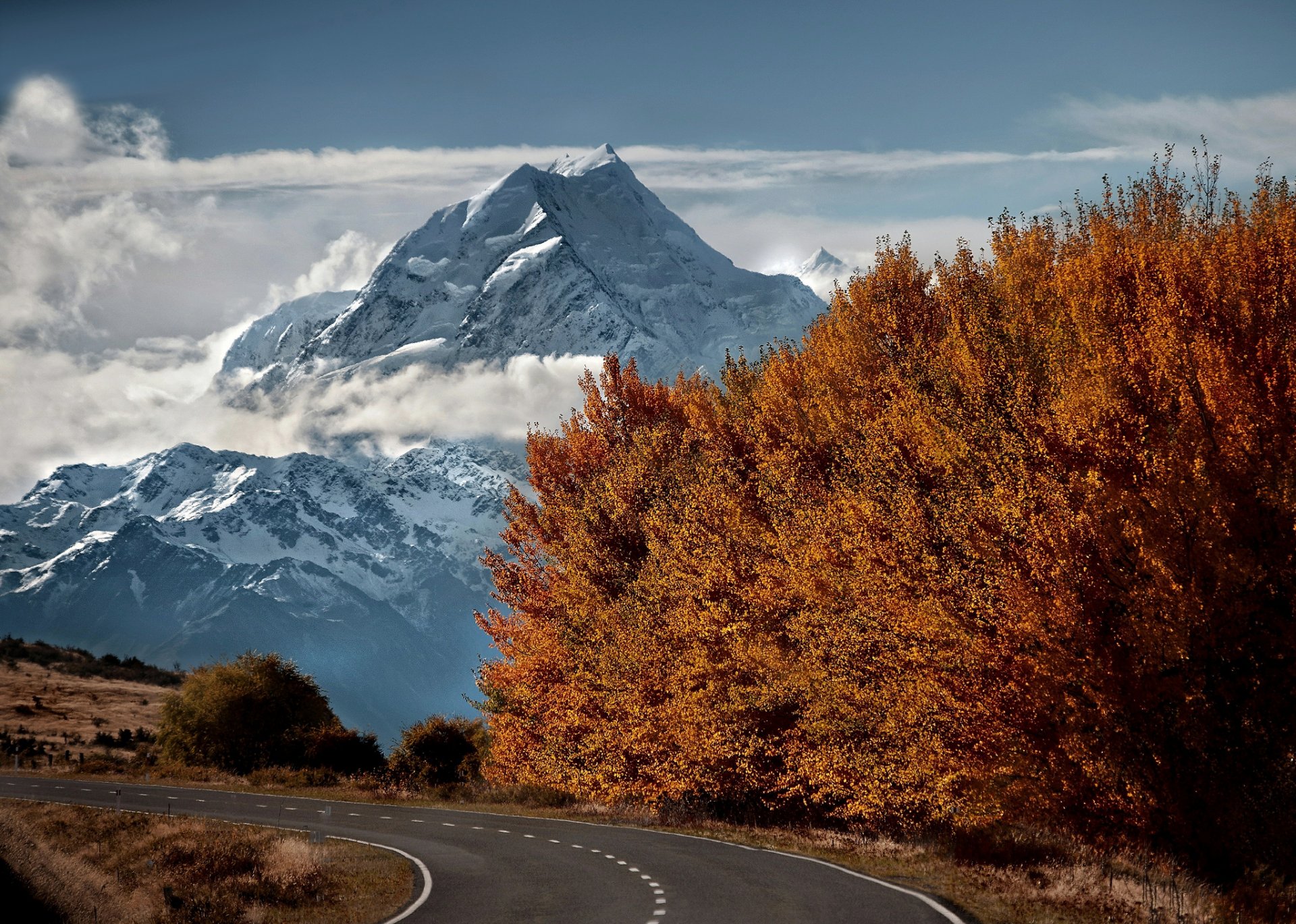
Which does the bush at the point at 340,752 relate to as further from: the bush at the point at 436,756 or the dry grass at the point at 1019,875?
the dry grass at the point at 1019,875

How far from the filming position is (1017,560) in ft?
71.5

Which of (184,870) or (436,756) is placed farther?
(436,756)

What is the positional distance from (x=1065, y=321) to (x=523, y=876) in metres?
17.2

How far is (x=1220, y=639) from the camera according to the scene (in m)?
20.2

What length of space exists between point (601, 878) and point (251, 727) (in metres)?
39.9

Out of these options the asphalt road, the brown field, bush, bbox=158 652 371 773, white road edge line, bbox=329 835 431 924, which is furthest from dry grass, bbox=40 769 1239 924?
the brown field

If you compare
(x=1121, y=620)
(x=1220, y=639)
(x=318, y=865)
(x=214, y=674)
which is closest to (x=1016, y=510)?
(x=1121, y=620)

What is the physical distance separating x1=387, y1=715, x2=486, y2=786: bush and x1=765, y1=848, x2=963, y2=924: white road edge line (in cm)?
2816

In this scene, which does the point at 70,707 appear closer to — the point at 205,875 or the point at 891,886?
the point at 205,875

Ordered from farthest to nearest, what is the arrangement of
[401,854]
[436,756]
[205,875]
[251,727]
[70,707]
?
[70,707] < [251,727] < [436,756] < [401,854] < [205,875]

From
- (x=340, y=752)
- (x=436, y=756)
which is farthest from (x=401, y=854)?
(x=340, y=752)

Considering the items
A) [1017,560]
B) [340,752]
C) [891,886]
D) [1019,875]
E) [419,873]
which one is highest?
[1017,560]

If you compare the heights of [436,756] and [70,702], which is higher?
[70,702]

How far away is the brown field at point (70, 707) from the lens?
63750mm
